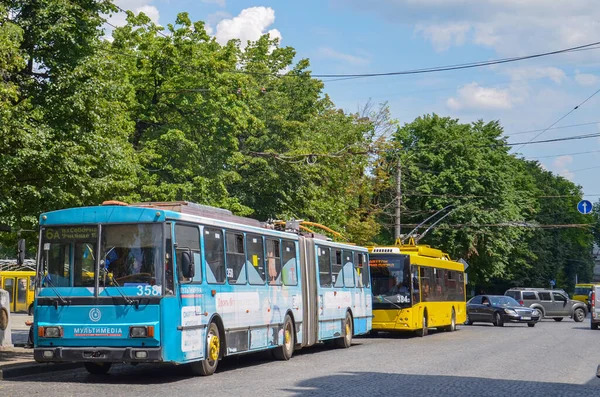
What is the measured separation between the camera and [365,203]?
59.2 metres

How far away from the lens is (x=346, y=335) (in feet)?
87.5

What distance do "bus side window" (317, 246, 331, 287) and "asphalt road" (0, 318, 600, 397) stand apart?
5.92ft

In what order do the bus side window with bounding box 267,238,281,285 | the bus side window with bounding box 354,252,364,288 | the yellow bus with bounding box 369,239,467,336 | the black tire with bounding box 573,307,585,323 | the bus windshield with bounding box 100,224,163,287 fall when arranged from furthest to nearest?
the black tire with bounding box 573,307,585,323
the yellow bus with bounding box 369,239,467,336
the bus side window with bounding box 354,252,364,288
the bus side window with bounding box 267,238,281,285
the bus windshield with bounding box 100,224,163,287

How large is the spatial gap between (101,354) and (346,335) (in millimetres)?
11921

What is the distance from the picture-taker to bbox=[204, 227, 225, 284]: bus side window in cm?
1745

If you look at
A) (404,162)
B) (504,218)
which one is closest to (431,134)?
(404,162)

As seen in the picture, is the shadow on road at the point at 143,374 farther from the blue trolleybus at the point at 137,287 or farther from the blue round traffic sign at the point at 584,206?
the blue round traffic sign at the point at 584,206

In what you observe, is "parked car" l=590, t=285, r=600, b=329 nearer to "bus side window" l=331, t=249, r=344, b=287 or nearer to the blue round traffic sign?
the blue round traffic sign

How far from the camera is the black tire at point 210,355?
1692cm

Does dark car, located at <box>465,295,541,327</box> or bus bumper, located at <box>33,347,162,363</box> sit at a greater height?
dark car, located at <box>465,295,541,327</box>

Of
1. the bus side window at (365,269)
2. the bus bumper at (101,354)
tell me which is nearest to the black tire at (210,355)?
the bus bumper at (101,354)

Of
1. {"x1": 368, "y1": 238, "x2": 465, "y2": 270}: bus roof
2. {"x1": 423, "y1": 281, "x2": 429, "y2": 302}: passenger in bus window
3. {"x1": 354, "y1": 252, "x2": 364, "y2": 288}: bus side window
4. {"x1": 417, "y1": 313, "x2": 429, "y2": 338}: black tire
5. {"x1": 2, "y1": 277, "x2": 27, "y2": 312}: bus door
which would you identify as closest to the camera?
{"x1": 354, "y1": 252, "x2": 364, "y2": 288}: bus side window

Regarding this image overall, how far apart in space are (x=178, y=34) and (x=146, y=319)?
2217 centimetres

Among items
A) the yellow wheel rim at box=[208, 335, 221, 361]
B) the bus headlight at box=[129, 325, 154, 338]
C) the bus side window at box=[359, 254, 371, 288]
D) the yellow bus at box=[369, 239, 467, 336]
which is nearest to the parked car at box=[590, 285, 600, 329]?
the yellow bus at box=[369, 239, 467, 336]
